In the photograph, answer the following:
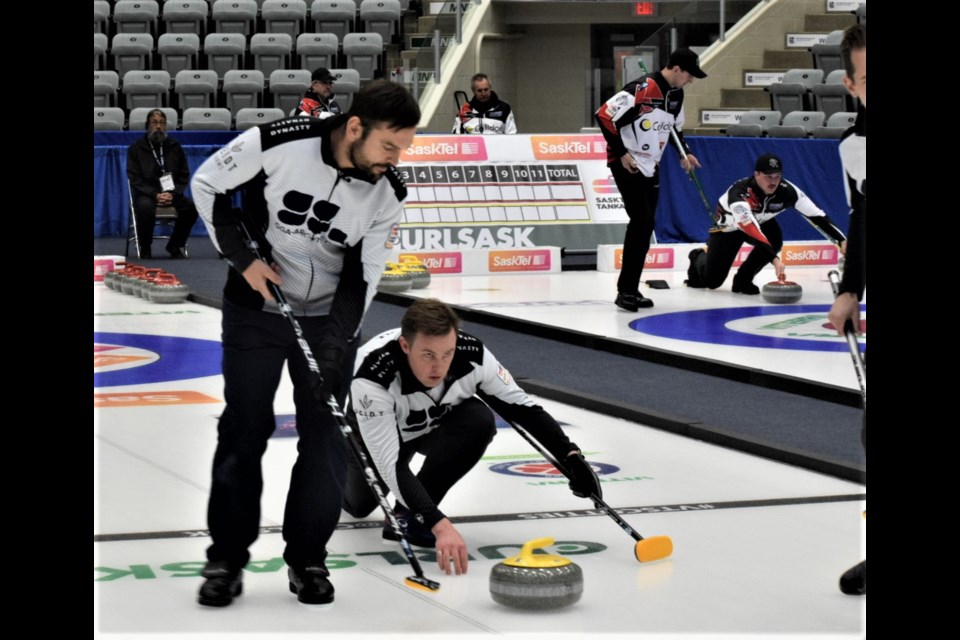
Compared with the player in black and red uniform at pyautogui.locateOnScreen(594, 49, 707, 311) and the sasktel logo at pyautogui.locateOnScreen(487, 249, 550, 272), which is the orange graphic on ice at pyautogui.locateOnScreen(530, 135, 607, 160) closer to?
the sasktel logo at pyautogui.locateOnScreen(487, 249, 550, 272)

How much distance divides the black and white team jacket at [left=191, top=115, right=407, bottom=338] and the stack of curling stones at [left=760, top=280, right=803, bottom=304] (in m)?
7.39

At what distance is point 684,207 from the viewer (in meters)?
14.5

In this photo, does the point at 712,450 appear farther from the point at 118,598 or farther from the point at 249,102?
the point at 249,102

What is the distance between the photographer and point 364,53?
19172 mm

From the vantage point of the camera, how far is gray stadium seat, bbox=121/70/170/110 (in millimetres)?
18359

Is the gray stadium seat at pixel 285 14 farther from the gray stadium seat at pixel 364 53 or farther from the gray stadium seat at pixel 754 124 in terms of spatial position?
the gray stadium seat at pixel 754 124

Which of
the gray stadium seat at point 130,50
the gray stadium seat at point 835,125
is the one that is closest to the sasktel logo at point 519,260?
the gray stadium seat at point 835,125

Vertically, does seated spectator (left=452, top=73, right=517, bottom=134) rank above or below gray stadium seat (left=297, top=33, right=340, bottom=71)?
below

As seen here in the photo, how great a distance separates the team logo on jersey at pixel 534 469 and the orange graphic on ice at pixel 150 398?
1.88 m

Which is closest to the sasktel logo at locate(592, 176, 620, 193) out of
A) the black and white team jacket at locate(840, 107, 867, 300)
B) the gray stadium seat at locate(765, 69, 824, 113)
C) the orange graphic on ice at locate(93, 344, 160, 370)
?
the gray stadium seat at locate(765, 69, 824, 113)

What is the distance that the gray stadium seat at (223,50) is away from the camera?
19.2 m
